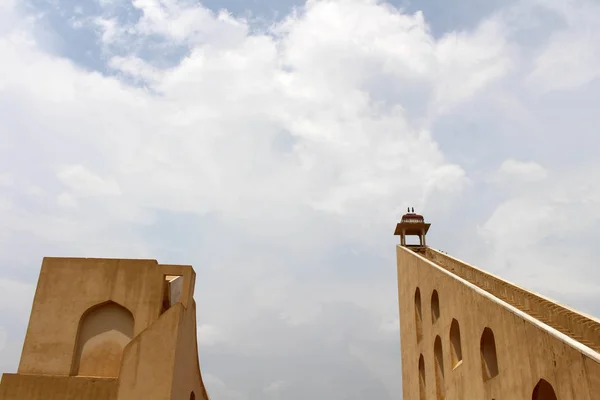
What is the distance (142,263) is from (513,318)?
7.51 m

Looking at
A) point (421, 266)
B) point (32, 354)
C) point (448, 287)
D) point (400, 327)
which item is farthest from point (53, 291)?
point (400, 327)

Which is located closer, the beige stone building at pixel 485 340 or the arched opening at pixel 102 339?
the beige stone building at pixel 485 340

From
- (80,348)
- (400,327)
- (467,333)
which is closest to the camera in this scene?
(80,348)

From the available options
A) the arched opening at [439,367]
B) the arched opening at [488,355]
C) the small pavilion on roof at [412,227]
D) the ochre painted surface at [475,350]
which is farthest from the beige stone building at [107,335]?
the small pavilion on roof at [412,227]

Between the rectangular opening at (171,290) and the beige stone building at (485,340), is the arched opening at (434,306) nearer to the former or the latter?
the beige stone building at (485,340)

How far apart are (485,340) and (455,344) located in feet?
8.62

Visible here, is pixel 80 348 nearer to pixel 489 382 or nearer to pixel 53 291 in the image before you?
pixel 53 291

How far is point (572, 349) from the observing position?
26.1 feet

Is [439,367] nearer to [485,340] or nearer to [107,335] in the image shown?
[485,340]

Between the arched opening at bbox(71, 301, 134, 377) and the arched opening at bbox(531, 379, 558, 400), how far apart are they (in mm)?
7634

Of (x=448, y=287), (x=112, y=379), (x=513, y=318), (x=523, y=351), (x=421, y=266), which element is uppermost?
(x=421, y=266)

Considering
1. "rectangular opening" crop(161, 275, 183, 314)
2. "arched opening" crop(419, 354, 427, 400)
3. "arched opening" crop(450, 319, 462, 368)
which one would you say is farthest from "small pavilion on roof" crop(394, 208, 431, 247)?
"rectangular opening" crop(161, 275, 183, 314)

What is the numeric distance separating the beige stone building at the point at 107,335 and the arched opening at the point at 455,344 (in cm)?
723

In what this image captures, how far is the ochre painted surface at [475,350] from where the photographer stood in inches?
326
